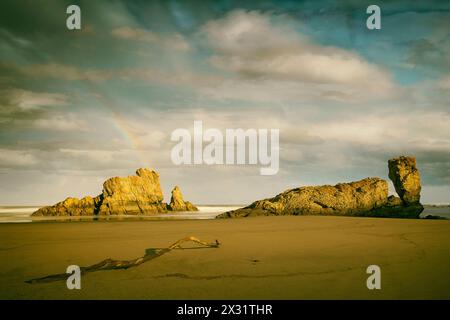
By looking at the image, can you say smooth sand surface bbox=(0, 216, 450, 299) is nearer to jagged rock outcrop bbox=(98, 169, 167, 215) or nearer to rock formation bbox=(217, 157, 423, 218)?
rock formation bbox=(217, 157, 423, 218)

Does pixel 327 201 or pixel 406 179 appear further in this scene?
pixel 327 201

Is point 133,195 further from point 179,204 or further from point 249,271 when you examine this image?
point 249,271

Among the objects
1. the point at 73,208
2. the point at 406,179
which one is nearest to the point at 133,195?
the point at 73,208

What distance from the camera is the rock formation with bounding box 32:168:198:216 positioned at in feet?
195

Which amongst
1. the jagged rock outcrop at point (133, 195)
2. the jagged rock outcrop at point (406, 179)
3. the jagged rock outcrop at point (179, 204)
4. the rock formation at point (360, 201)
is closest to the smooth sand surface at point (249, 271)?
the rock formation at point (360, 201)

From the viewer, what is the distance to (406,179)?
28609 mm

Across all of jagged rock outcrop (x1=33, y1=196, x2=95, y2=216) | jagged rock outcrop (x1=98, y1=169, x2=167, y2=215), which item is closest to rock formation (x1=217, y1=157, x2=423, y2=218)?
jagged rock outcrop (x1=98, y1=169, x2=167, y2=215)

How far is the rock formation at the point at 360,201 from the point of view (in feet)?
92.8

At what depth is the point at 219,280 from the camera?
206 inches

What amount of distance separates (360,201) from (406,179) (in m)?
4.29

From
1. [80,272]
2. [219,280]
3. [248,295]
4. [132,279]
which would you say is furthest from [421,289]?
[80,272]
